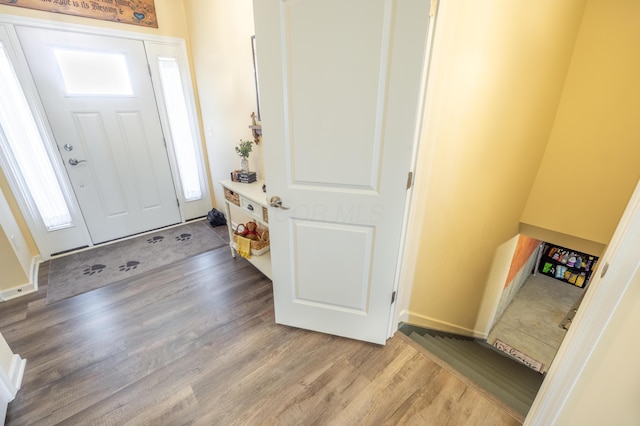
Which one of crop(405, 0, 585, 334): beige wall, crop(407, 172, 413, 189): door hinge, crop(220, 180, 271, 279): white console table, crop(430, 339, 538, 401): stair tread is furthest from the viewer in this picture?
crop(220, 180, 271, 279): white console table

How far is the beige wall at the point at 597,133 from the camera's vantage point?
6.33 feet

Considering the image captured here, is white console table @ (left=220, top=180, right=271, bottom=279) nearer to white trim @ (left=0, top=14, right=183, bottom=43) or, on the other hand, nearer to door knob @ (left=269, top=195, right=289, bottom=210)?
door knob @ (left=269, top=195, right=289, bottom=210)

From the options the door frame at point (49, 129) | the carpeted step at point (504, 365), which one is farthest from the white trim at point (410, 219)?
the door frame at point (49, 129)

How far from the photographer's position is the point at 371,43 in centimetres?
112

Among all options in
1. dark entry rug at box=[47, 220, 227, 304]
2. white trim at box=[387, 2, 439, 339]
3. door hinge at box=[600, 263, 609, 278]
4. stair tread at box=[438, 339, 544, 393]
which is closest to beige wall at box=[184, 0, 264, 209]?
dark entry rug at box=[47, 220, 227, 304]

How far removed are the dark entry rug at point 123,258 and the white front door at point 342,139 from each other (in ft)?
5.46

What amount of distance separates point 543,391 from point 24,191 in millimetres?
4043

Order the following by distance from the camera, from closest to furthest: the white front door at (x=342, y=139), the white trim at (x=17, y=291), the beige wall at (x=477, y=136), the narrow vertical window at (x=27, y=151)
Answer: the white front door at (x=342, y=139)
the beige wall at (x=477, y=136)
the white trim at (x=17, y=291)
the narrow vertical window at (x=27, y=151)

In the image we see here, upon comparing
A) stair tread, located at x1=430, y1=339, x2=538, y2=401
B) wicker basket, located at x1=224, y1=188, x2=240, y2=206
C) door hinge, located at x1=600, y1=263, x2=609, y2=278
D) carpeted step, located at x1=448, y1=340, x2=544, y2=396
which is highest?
door hinge, located at x1=600, y1=263, x2=609, y2=278

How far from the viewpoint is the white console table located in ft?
6.66

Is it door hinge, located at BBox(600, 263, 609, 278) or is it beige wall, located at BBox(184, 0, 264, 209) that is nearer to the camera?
door hinge, located at BBox(600, 263, 609, 278)

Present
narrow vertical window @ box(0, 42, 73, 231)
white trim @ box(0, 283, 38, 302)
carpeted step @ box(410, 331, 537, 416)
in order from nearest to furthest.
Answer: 1. carpeted step @ box(410, 331, 537, 416)
2. white trim @ box(0, 283, 38, 302)
3. narrow vertical window @ box(0, 42, 73, 231)

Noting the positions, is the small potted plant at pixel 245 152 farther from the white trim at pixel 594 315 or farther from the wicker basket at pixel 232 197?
the white trim at pixel 594 315

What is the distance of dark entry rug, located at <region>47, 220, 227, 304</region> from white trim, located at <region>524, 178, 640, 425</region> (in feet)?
9.33
